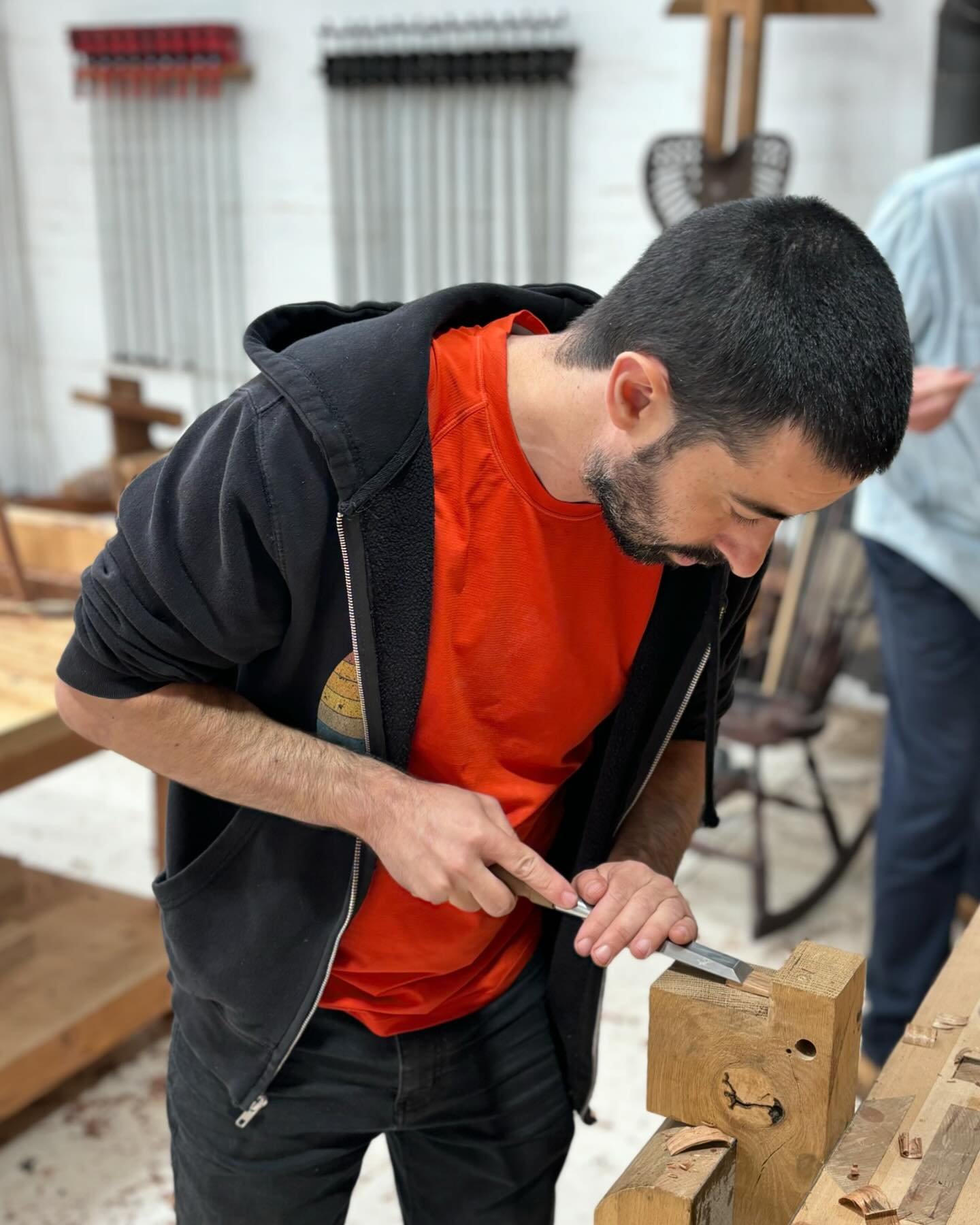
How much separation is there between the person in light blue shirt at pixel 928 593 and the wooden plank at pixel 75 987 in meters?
1.43

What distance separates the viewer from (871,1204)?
3.19ft

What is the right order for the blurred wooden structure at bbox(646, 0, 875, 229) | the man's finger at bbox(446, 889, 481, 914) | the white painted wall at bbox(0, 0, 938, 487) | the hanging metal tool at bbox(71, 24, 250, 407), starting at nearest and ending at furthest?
the man's finger at bbox(446, 889, 481, 914)
the blurred wooden structure at bbox(646, 0, 875, 229)
the white painted wall at bbox(0, 0, 938, 487)
the hanging metal tool at bbox(71, 24, 250, 407)

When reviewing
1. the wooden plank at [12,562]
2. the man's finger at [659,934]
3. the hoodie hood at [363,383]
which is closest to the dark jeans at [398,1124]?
the man's finger at [659,934]

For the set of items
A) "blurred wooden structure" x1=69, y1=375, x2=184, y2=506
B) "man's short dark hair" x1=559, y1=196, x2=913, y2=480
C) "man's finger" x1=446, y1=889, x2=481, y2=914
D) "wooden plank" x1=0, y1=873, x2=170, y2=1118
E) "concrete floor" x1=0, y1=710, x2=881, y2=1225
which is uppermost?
"man's short dark hair" x1=559, y1=196, x2=913, y2=480

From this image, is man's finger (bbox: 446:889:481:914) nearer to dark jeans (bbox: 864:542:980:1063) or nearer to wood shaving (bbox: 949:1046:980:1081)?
wood shaving (bbox: 949:1046:980:1081)

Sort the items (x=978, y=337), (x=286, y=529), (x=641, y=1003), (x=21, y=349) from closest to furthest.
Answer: (x=286, y=529)
(x=978, y=337)
(x=641, y=1003)
(x=21, y=349)

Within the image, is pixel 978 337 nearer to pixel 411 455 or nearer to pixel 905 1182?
pixel 411 455

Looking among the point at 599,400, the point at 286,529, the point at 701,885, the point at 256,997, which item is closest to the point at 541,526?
the point at 599,400

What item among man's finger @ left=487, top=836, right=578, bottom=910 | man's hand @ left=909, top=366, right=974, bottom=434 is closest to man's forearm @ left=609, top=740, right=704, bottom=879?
man's finger @ left=487, top=836, right=578, bottom=910

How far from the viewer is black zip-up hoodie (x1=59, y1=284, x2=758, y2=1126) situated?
1113 mm

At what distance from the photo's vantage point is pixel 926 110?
402 centimetres

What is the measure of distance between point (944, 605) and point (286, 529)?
162 cm

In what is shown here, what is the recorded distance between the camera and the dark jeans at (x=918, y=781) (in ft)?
7.93

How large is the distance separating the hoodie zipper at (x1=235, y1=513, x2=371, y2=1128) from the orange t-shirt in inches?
1.5
